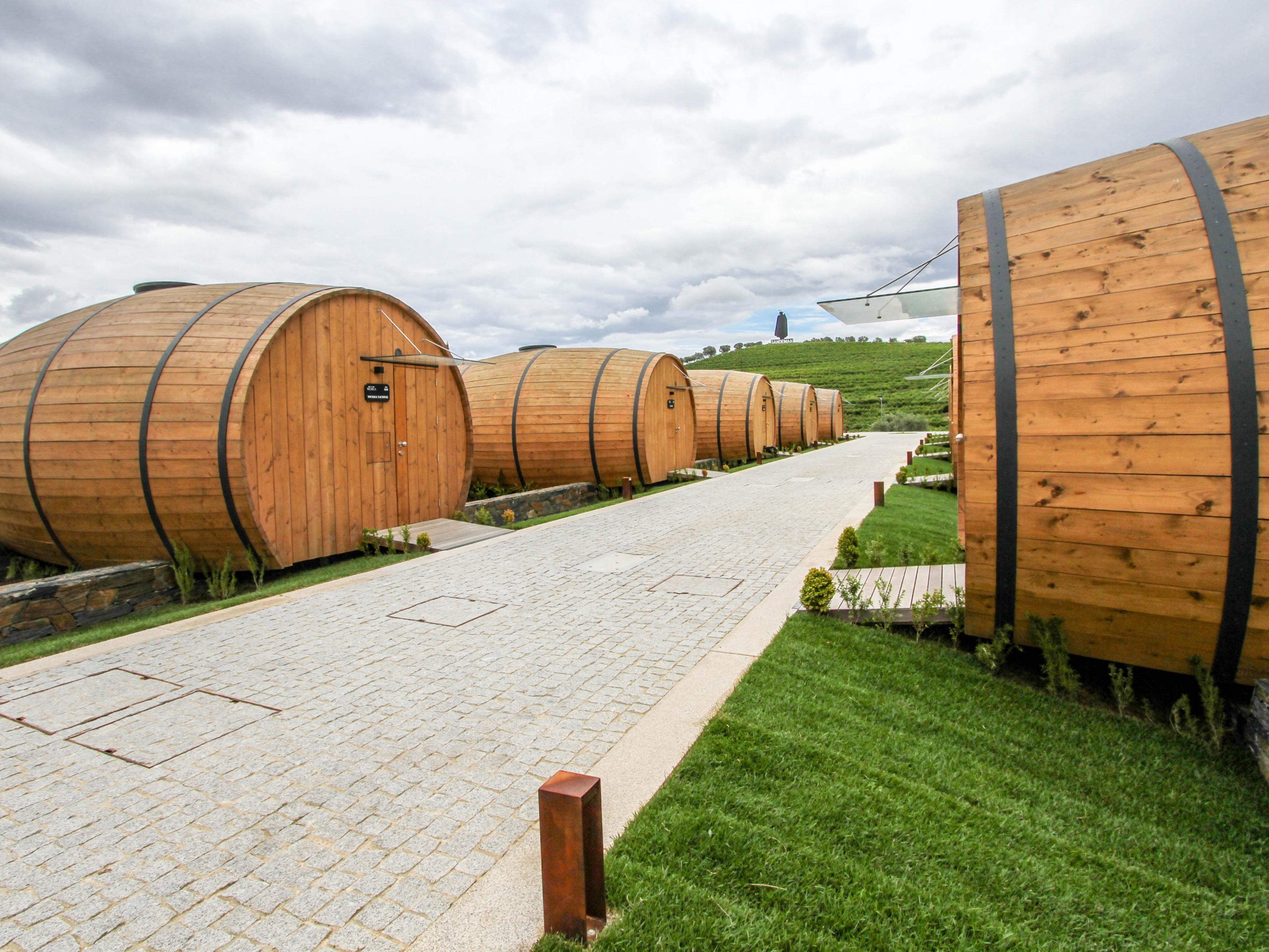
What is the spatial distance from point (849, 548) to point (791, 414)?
20.5 meters

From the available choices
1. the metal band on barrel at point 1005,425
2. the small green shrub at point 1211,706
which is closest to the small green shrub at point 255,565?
the metal band on barrel at point 1005,425

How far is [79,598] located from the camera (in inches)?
247

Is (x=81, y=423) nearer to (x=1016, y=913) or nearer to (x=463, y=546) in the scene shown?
(x=463, y=546)

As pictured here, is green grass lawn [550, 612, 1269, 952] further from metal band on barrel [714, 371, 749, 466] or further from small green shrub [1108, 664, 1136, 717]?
metal band on barrel [714, 371, 749, 466]

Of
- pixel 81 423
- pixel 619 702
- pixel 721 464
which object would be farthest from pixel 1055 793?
→ pixel 721 464

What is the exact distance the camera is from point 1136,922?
2309 millimetres

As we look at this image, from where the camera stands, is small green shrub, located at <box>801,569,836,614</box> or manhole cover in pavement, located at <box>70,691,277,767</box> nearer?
manhole cover in pavement, located at <box>70,691,277,767</box>

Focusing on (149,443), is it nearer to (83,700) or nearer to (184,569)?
(184,569)

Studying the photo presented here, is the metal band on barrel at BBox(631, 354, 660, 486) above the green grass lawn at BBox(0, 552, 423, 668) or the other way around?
above

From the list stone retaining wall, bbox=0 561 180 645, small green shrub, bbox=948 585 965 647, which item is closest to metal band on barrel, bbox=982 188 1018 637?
small green shrub, bbox=948 585 965 647

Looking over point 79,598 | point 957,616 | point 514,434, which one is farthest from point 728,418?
point 79,598

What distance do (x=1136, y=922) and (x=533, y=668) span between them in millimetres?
3310

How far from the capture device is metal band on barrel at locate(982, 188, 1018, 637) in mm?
3520

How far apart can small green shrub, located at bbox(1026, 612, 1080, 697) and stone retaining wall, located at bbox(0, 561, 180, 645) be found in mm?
7966
